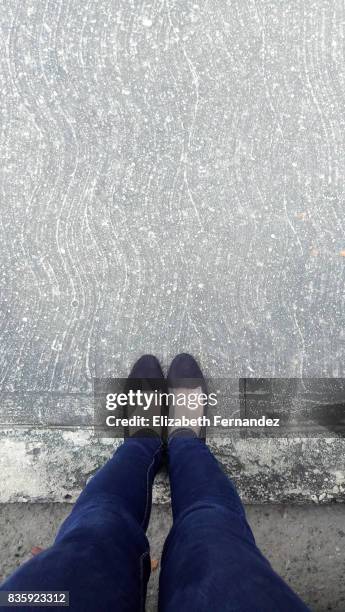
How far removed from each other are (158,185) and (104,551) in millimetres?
1363

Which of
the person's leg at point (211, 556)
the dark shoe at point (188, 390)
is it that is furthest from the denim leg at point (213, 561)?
the dark shoe at point (188, 390)

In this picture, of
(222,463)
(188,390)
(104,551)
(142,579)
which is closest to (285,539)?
(222,463)

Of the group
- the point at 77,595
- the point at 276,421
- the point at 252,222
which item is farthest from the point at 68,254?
the point at 77,595

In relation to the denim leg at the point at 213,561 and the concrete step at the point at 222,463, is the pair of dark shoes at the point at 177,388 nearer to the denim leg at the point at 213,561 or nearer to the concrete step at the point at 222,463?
the concrete step at the point at 222,463

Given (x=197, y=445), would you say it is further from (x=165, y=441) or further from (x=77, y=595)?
(x=77, y=595)

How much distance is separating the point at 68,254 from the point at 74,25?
0.95m

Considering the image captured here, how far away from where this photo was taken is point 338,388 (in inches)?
75.0

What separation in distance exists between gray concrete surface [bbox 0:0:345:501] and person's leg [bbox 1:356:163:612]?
43cm

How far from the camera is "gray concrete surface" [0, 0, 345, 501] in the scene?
1.86 meters

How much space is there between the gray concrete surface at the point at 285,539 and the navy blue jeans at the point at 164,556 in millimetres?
457

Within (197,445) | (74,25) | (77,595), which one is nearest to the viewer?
(77,595)

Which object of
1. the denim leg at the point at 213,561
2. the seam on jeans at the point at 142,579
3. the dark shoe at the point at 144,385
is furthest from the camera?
the dark shoe at the point at 144,385

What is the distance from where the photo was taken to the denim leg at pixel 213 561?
98 centimetres

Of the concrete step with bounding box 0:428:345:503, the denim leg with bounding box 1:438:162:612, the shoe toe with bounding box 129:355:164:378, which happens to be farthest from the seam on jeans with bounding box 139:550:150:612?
the shoe toe with bounding box 129:355:164:378
